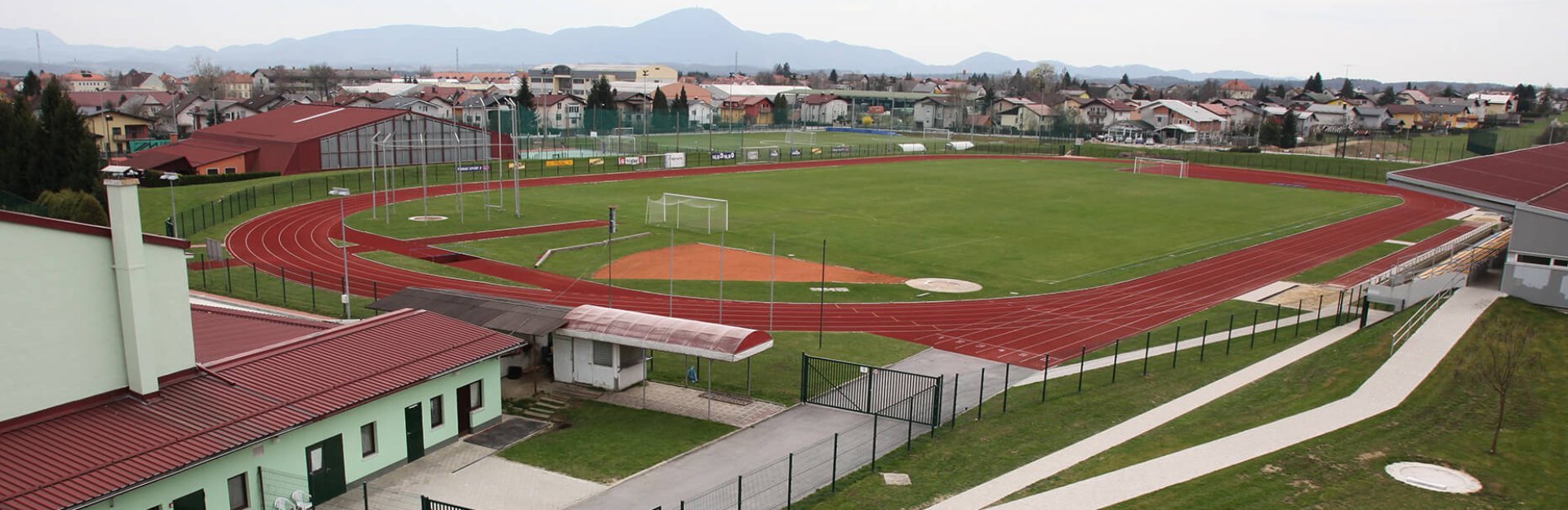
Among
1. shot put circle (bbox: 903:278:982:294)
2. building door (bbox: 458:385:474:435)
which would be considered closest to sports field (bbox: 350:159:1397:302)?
shot put circle (bbox: 903:278:982:294)

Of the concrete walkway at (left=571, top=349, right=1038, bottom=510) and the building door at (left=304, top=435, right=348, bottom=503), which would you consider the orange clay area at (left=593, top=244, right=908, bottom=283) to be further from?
the building door at (left=304, top=435, right=348, bottom=503)

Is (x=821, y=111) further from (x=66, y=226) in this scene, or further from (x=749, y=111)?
(x=66, y=226)

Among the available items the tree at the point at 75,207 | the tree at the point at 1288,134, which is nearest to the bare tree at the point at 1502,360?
the tree at the point at 75,207

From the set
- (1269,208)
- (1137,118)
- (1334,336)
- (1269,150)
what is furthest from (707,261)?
(1137,118)

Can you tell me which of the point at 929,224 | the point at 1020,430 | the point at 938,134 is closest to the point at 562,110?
the point at 938,134

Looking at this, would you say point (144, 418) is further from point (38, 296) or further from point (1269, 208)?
point (1269, 208)

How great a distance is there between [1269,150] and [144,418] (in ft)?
407

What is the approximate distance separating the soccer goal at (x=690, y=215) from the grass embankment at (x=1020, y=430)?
1190 inches

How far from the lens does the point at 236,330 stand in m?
26.4

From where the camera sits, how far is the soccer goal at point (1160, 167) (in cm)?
9600

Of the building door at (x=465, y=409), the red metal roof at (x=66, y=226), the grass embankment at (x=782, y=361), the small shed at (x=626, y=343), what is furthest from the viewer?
the grass embankment at (x=782, y=361)

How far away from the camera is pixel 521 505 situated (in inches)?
821

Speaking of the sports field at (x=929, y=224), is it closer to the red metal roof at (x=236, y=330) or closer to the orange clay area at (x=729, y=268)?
the orange clay area at (x=729, y=268)

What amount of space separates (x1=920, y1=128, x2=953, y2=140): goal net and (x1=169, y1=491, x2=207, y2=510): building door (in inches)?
5200
